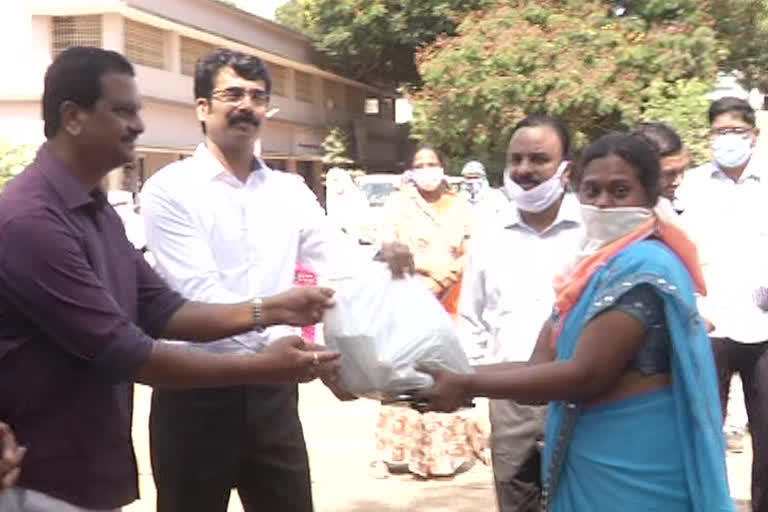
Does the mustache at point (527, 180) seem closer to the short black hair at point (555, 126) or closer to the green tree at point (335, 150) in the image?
the short black hair at point (555, 126)

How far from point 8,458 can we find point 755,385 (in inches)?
139

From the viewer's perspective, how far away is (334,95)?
34.5 m

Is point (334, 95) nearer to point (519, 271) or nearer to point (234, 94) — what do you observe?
point (519, 271)

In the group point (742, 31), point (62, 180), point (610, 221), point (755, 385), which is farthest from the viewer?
point (742, 31)

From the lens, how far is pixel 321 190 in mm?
33188

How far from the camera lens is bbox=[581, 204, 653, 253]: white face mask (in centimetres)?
262

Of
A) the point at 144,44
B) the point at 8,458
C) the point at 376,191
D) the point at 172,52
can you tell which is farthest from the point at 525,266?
the point at 172,52

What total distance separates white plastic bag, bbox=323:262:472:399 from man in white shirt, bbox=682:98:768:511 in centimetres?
210

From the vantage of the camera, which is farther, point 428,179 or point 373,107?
point 373,107

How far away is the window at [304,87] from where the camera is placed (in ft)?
101

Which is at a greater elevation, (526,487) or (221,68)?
(221,68)

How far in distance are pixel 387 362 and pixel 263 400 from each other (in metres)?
0.79

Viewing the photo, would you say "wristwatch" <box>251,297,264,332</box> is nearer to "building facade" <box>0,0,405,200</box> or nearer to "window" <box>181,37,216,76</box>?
"building facade" <box>0,0,405,200</box>

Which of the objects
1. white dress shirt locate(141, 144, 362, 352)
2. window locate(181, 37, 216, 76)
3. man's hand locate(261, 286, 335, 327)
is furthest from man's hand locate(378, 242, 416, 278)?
window locate(181, 37, 216, 76)
